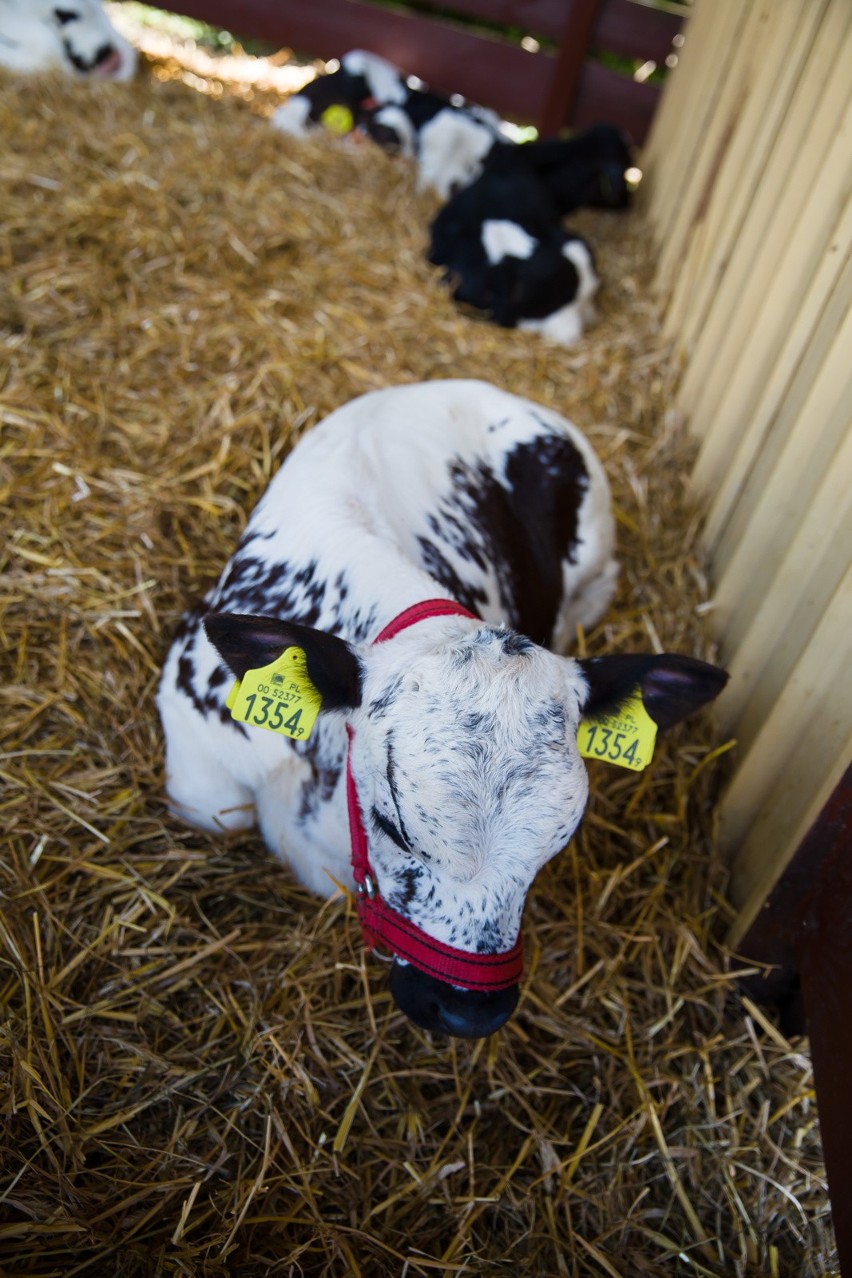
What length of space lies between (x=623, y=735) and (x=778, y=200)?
2.46 metres

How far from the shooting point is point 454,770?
5.55ft

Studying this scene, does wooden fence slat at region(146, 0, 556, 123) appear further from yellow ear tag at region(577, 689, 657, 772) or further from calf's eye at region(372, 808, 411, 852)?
calf's eye at region(372, 808, 411, 852)

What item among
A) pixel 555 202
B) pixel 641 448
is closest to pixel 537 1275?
pixel 641 448

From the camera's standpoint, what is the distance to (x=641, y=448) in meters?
4.11

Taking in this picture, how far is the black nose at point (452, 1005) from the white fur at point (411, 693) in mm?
105

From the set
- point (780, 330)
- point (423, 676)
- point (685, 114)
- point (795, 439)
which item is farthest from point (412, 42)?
point (423, 676)

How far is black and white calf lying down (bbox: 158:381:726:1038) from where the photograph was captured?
172 centimetres

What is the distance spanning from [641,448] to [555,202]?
2587mm

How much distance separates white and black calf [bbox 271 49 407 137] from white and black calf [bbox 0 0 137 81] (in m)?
1.11

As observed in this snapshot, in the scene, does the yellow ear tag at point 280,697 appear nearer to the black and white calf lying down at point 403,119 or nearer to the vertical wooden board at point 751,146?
the vertical wooden board at point 751,146

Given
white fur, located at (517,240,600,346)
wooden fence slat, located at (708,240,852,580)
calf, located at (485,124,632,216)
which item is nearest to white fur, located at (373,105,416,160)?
calf, located at (485,124,632,216)

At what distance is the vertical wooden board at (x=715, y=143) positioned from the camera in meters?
4.06

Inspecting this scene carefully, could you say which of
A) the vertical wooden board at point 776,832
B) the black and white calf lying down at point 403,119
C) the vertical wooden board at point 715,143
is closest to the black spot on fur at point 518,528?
the vertical wooden board at point 776,832

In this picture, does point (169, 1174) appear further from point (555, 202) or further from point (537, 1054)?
point (555, 202)
